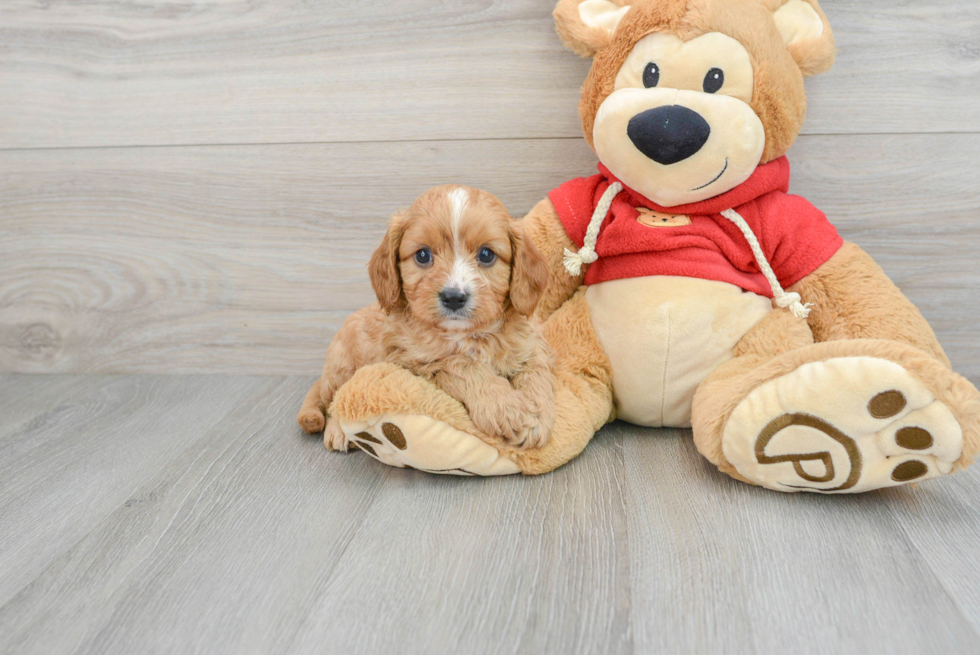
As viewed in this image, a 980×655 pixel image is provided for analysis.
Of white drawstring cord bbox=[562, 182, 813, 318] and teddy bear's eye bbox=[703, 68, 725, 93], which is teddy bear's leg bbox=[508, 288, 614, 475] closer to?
white drawstring cord bbox=[562, 182, 813, 318]

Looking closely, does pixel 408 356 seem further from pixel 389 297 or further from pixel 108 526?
pixel 108 526

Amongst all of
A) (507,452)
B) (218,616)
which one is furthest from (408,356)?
(218,616)

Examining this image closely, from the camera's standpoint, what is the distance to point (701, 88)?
1.38m

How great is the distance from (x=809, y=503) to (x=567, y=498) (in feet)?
1.49

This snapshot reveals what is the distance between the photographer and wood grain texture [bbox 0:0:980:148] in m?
1.67

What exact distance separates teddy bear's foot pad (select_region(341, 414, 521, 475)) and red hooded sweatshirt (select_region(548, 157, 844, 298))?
53 centimetres

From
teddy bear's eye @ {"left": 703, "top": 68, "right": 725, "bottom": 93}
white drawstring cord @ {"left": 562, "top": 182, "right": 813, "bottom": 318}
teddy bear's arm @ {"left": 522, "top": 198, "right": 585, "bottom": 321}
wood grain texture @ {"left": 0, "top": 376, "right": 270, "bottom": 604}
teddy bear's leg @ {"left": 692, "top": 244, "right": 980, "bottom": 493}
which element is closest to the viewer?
teddy bear's leg @ {"left": 692, "top": 244, "right": 980, "bottom": 493}

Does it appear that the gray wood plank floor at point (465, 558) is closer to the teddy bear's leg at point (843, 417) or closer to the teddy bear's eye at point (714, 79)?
the teddy bear's leg at point (843, 417)

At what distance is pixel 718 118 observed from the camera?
4.45 ft

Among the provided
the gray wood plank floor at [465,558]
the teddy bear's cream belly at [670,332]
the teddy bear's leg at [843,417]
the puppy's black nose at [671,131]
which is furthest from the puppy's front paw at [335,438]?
the puppy's black nose at [671,131]

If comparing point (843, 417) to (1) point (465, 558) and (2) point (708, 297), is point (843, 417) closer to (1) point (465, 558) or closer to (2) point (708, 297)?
(2) point (708, 297)

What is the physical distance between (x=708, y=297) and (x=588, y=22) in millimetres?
679

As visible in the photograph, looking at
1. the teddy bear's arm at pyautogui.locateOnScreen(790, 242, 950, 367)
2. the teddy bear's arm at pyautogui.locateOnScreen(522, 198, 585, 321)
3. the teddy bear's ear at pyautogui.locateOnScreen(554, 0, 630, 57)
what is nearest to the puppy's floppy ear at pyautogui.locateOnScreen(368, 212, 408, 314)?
the teddy bear's arm at pyautogui.locateOnScreen(522, 198, 585, 321)

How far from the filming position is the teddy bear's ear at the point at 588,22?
1.50 meters
